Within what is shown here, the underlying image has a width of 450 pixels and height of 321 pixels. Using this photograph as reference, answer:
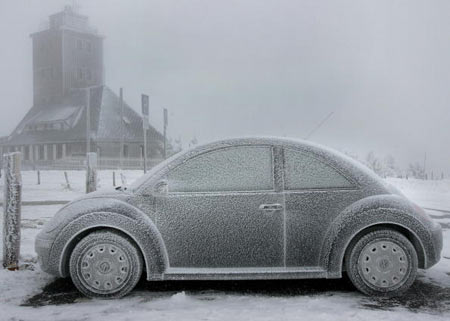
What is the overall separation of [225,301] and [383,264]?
160 centimetres

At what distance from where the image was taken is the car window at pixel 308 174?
545cm

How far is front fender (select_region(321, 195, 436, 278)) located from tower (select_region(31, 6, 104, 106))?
5773 cm

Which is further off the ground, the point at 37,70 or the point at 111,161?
the point at 37,70

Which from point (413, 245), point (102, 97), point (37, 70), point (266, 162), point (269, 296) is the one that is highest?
point (37, 70)

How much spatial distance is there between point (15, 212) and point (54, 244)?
5.11 ft

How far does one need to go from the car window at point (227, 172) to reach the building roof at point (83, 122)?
151ft

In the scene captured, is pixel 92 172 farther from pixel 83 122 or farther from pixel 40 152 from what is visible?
pixel 40 152

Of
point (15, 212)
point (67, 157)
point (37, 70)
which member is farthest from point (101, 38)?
point (15, 212)

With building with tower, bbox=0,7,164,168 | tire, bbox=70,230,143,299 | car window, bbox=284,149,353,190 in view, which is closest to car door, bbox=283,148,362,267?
car window, bbox=284,149,353,190

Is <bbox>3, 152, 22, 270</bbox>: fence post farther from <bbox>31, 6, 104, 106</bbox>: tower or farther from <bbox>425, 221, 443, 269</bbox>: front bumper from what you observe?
<bbox>31, 6, 104, 106</bbox>: tower

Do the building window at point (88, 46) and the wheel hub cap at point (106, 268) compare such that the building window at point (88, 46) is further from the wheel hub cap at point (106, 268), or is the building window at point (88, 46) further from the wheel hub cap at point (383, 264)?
the wheel hub cap at point (383, 264)

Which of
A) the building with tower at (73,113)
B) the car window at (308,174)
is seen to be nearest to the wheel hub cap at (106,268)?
the car window at (308,174)

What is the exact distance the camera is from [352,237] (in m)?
5.31

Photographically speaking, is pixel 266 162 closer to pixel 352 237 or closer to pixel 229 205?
pixel 229 205
